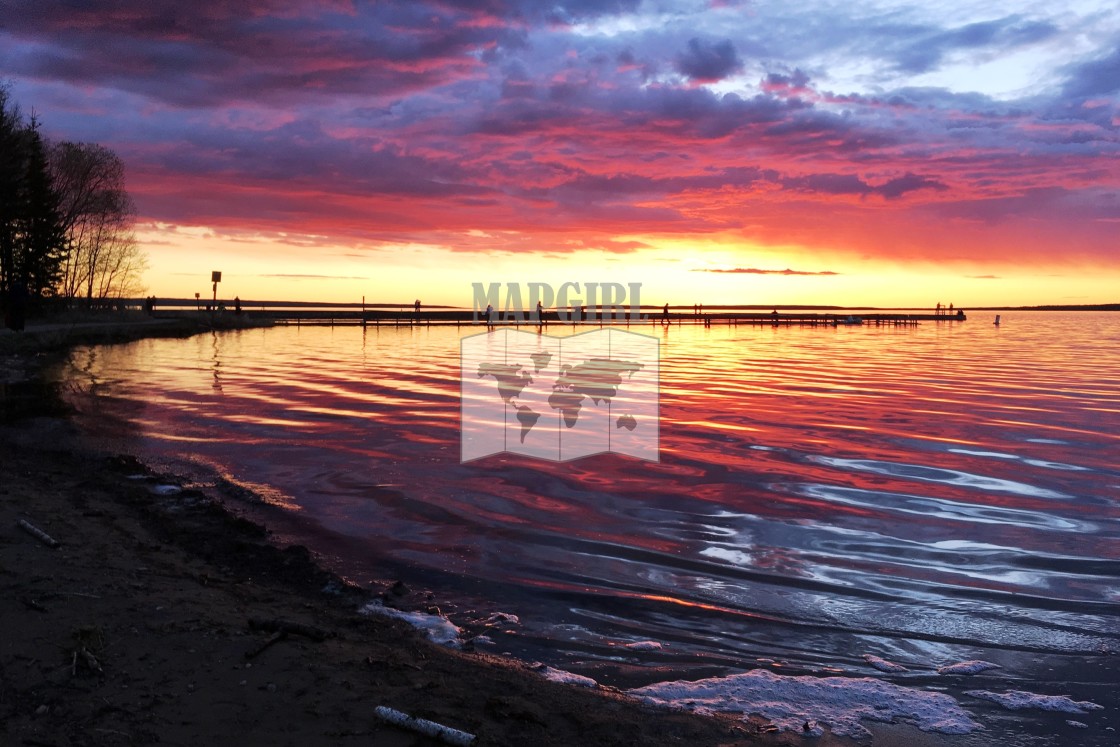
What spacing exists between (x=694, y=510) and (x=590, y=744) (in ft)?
19.4

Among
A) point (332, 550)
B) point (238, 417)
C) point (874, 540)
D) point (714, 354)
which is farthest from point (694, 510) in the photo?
point (714, 354)

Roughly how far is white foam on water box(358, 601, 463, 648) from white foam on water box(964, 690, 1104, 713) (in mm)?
3620

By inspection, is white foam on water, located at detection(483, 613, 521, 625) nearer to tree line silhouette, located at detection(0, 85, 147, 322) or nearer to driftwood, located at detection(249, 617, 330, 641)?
driftwood, located at detection(249, 617, 330, 641)

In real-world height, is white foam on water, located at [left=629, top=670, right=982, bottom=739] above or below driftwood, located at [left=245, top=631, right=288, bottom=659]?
below

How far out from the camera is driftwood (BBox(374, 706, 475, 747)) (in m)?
4.03

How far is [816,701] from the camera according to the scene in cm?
518

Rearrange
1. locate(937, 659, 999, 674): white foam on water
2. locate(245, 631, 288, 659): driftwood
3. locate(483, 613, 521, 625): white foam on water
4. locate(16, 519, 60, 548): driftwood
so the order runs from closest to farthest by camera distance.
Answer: locate(245, 631, 288, 659): driftwood < locate(937, 659, 999, 674): white foam on water < locate(483, 613, 521, 625): white foam on water < locate(16, 519, 60, 548): driftwood

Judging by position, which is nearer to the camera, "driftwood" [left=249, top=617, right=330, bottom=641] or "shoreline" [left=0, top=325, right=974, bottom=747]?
"shoreline" [left=0, top=325, right=974, bottom=747]

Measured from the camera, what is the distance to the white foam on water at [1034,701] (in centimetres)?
509

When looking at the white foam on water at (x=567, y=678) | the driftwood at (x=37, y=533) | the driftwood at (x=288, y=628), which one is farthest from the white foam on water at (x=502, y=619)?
the driftwood at (x=37, y=533)

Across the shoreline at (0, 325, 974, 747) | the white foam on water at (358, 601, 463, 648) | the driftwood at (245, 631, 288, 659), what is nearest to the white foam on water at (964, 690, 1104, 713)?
the shoreline at (0, 325, 974, 747)

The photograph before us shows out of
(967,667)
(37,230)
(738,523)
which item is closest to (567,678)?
→ (967,667)

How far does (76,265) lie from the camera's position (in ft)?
190

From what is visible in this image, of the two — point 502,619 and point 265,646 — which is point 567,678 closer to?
point 502,619
